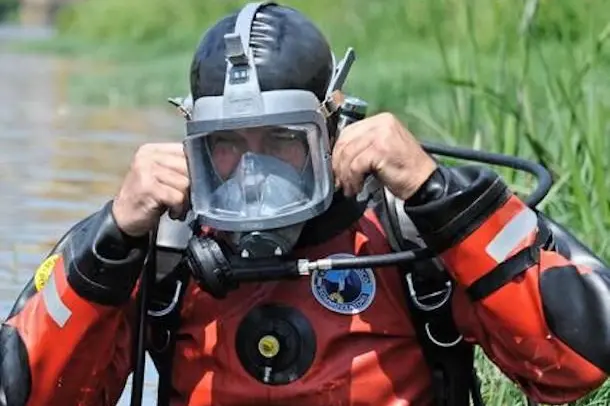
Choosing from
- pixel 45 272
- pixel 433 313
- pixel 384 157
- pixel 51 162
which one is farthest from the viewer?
pixel 51 162

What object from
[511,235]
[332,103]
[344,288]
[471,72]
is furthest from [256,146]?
[471,72]

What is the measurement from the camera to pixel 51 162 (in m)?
9.09

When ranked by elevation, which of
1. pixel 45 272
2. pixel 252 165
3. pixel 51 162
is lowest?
pixel 51 162

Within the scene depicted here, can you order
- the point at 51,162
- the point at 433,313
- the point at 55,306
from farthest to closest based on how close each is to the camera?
the point at 51,162 < the point at 55,306 < the point at 433,313

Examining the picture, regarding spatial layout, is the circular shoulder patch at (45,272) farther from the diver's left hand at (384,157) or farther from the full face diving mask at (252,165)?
the diver's left hand at (384,157)

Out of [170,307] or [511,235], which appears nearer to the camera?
[511,235]

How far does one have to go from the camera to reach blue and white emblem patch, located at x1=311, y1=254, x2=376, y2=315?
267 centimetres

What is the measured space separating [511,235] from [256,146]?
1.42 feet

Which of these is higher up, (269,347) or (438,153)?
(438,153)

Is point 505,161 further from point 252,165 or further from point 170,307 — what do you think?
point 170,307

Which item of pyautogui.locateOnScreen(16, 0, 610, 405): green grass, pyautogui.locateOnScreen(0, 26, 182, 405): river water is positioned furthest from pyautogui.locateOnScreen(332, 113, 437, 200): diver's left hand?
pyautogui.locateOnScreen(0, 26, 182, 405): river water

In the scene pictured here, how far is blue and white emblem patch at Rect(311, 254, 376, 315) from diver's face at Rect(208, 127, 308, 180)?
209mm

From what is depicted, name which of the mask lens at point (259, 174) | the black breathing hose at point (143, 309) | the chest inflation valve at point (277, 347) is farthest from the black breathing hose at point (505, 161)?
the black breathing hose at point (143, 309)

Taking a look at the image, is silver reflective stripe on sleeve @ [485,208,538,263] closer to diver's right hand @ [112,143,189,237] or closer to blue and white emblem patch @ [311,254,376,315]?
blue and white emblem patch @ [311,254,376,315]
